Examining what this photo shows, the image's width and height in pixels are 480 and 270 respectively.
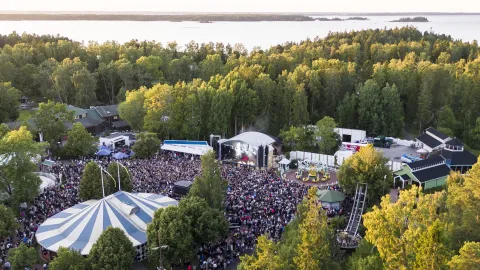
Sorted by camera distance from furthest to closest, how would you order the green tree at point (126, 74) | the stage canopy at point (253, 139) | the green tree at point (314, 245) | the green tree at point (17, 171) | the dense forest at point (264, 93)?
the green tree at point (126, 74) → the dense forest at point (264, 93) → the stage canopy at point (253, 139) → the green tree at point (17, 171) → the green tree at point (314, 245)

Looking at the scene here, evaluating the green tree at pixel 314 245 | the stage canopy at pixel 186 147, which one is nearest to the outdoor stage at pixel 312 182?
the stage canopy at pixel 186 147

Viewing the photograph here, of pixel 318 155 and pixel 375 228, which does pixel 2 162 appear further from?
pixel 318 155

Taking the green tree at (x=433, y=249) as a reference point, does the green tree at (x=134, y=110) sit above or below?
below

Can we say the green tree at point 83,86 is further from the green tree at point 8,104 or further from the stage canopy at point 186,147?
the stage canopy at point 186,147

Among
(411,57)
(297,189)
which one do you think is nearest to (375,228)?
(297,189)

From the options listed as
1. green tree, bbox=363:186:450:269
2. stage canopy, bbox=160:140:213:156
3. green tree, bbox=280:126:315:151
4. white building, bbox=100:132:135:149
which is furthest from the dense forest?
green tree, bbox=363:186:450:269
